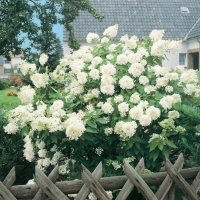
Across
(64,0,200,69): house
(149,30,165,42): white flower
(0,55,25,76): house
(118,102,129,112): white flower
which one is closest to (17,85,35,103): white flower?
(118,102,129,112): white flower

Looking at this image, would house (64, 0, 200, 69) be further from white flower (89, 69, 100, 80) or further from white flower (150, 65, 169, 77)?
white flower (89, 69, 100, 80)

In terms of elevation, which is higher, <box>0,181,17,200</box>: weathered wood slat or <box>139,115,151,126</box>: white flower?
<box>139,115,151,126</box>: white flower

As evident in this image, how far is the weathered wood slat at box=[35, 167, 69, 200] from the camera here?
306 centimetres

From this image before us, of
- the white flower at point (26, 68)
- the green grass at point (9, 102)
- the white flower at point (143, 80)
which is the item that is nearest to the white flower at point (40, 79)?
the white flower at point (26, 68)

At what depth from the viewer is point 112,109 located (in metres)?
4.10

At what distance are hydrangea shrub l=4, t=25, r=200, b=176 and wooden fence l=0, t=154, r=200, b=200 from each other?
534 millimetres

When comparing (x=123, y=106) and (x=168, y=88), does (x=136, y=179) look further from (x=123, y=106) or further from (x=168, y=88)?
(x=168, y=88)

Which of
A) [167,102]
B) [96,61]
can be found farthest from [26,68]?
[167,102]

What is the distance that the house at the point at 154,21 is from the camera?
24.9 meters

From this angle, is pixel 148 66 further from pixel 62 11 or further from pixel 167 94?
pixel 62 11

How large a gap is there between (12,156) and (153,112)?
87.2 inches

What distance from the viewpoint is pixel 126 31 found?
25.2 metres

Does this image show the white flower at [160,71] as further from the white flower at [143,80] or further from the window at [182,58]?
the window at [182,58]

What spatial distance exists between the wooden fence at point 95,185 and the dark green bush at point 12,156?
2006mm
